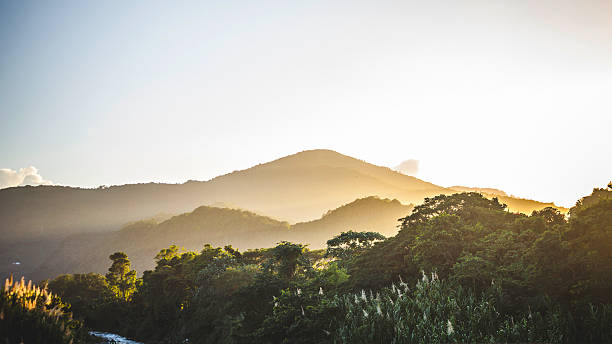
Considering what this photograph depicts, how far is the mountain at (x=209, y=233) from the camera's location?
477ft

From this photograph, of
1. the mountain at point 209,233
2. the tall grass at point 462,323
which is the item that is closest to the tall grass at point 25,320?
the tall grass at point 462,323

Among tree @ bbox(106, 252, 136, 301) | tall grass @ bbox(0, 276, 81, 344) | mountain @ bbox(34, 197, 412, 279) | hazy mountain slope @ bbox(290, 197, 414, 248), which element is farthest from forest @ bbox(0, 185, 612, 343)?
mountain @ bbox(34, 197, 412, 279)

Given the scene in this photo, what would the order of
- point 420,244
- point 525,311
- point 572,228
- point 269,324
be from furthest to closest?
point 420,244
point 269,324
point 572,228
point 525,311

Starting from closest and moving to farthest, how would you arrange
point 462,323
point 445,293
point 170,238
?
point 462,323 → point 445,293 → point 170,238

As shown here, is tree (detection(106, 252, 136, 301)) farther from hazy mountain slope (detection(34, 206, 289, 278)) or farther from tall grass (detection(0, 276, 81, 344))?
hazy mountain slope (detection(34, 206, 289, 278))

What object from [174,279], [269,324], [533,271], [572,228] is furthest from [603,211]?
[174,279]

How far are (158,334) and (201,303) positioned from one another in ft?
24.7

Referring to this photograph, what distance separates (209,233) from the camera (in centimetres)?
17500

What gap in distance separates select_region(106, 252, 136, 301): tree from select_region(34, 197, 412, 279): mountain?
90.7m

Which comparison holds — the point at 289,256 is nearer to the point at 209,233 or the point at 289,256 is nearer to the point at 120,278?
the point at 120,278

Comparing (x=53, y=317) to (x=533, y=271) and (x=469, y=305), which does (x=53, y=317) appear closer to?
(x=469, y=305)

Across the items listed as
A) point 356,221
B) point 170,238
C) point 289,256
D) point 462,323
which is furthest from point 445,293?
point 170,238

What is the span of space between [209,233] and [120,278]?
123m

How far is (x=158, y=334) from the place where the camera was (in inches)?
1277
